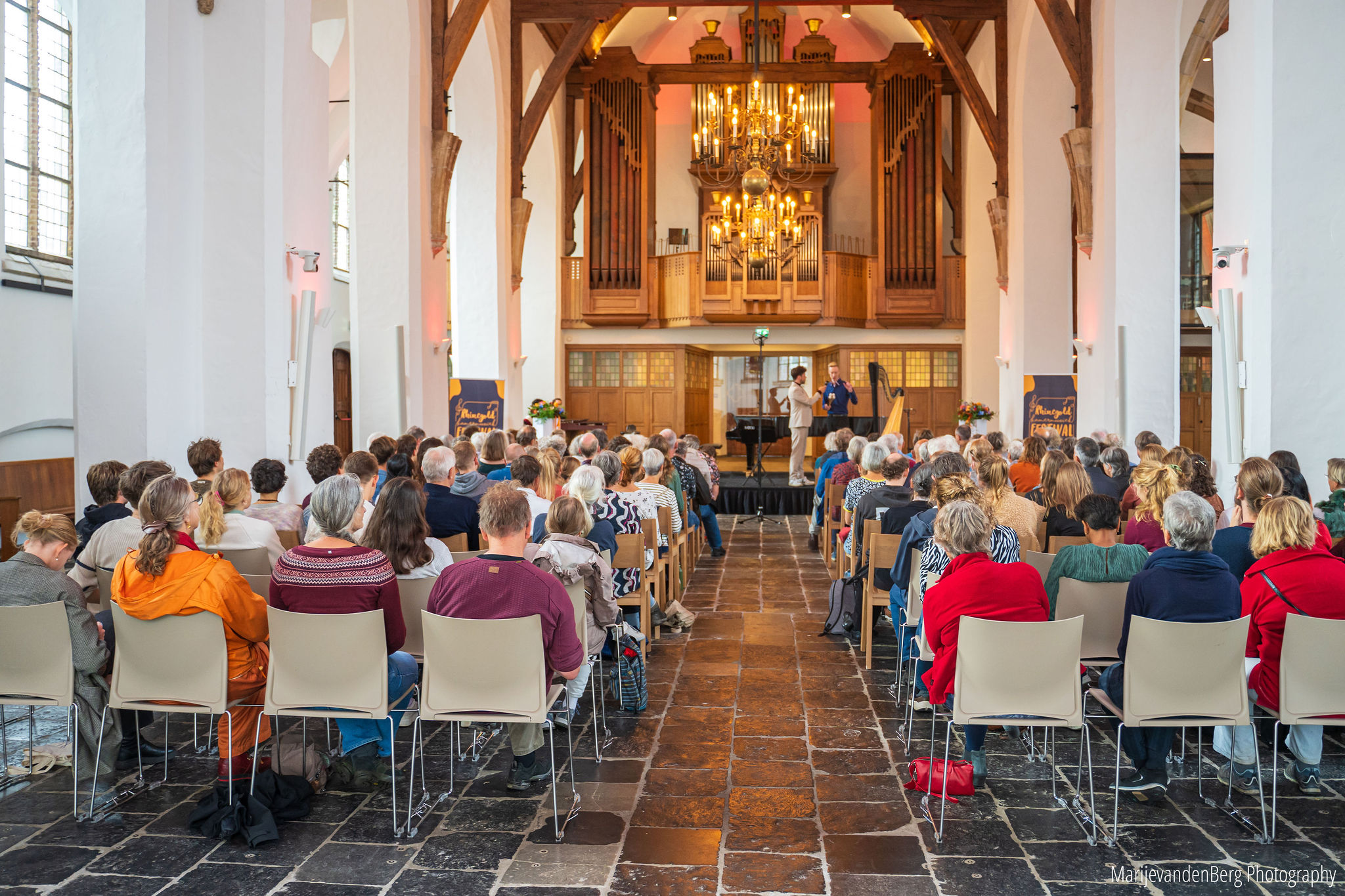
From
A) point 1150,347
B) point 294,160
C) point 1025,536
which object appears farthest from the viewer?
point 1150,347

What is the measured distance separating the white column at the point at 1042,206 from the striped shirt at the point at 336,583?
9814mm

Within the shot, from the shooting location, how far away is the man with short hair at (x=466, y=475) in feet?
18.6

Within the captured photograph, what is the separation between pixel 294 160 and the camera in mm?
7250

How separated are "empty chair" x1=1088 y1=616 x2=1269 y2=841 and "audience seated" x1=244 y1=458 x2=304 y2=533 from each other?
3.73 meters

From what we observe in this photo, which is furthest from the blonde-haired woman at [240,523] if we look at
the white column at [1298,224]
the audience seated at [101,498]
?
the white column at [1298,224]

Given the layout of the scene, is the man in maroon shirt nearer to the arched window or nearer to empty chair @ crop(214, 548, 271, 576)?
empty chair @ crop(214, 548, 271, 576)

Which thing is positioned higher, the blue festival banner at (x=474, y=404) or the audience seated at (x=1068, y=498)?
the blue festival banner at (x=474, y=404)

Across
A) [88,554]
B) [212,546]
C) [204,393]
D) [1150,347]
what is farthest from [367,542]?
[1150,347]

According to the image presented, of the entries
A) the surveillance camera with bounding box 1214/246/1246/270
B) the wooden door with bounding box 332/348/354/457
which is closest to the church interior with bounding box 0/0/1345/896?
the surveillance camera with bounding box 1214/246/1246/270

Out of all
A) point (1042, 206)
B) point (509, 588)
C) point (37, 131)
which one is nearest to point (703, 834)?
point (509, 588)

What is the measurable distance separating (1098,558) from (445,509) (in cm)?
322

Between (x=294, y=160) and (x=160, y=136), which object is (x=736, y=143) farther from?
(x=160, y=136)

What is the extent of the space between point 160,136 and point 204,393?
1.70 meters

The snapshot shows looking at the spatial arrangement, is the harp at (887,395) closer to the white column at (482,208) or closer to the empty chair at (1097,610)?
the white column at (482,208)
